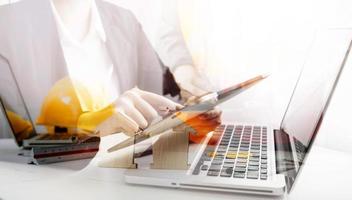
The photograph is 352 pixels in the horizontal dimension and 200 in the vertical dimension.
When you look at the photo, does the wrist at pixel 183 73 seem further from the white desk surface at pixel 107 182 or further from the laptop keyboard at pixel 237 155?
the white desk surface at pixel 107 182

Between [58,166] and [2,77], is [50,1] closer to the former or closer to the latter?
[2,77]

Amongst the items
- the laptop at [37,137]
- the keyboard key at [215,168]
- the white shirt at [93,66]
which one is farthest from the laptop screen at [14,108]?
the keyboard key at [215,168]

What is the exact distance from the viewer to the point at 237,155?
71cm

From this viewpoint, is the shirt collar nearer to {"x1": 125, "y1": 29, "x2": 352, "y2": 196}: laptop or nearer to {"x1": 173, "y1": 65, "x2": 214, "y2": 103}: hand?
{"x1": 173, "y1": 65, "x2": 214, "y2": 103}: hand

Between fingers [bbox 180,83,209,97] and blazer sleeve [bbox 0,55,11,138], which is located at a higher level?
fingers [bbox 180,83,209,97]

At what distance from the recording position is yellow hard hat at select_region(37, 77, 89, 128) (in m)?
0.86

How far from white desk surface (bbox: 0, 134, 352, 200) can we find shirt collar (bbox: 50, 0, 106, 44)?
0.31 m

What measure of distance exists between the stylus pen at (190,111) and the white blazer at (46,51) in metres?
0.11

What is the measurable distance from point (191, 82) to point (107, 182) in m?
0.29

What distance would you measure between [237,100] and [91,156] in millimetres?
361

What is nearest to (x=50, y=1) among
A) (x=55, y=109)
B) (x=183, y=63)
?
(x=55, y=109)

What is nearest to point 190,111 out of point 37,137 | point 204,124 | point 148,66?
point 204,124

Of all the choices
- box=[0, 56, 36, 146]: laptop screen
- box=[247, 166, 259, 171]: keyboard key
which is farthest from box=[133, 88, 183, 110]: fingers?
box=[0, 56, 36, 146]: laptop screen

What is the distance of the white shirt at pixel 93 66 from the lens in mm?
855
